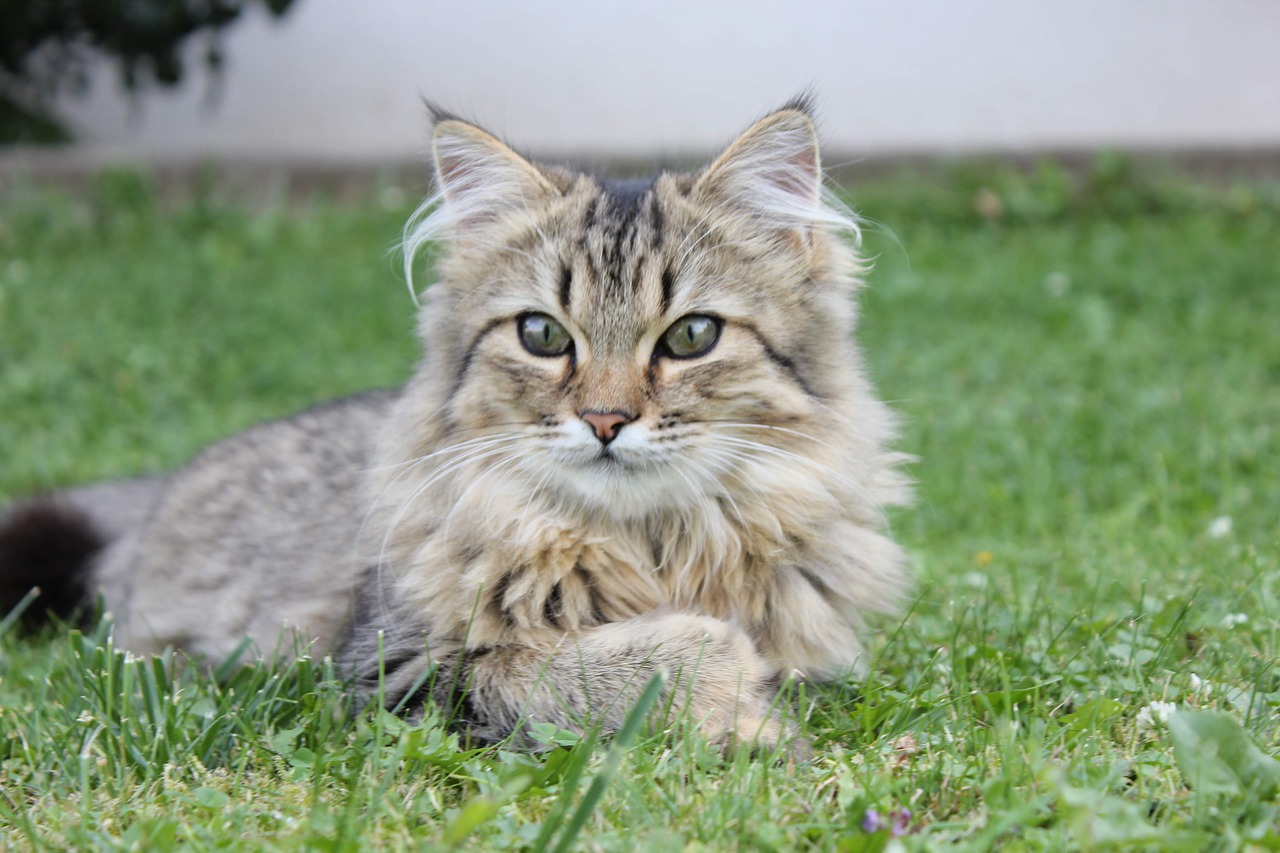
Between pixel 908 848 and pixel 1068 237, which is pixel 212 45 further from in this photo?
pixel 908 848

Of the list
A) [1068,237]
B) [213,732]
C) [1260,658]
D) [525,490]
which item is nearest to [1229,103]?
[1068,237]

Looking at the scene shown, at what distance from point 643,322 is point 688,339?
0.11 metres

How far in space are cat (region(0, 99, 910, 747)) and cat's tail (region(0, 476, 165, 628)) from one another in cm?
122

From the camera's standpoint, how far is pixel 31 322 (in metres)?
6.07

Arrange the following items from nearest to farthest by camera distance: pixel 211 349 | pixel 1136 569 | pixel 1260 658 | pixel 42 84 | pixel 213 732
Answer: pixel 213 732
pixel 1260 658
pixel 1136 569
pixel 211 349
pixel 42 84

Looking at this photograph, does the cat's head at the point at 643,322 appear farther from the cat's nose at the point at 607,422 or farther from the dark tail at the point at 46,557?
the dark tail at the point at 46,557

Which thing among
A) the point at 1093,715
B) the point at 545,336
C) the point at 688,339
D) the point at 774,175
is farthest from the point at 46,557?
the point at 1093,715

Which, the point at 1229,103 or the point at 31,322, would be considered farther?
the point at 1229,103

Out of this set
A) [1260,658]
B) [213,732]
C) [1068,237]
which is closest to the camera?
[213,732]

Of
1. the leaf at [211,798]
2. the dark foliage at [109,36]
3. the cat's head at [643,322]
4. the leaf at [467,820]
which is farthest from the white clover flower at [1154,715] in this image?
the dark foliage at [109,36]

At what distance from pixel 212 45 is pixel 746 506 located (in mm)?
6295

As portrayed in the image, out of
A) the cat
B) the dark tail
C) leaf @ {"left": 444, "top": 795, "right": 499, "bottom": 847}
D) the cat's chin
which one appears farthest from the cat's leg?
the dark tail

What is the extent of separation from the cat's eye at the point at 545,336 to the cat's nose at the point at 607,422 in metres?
0.25

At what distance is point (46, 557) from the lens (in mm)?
3768
